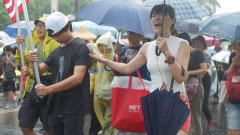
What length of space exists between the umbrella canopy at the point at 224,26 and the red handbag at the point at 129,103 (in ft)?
3.55

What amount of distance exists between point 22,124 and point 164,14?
2.26 meters

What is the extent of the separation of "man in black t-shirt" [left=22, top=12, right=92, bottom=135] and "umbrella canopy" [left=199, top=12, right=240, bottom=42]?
5.79ft

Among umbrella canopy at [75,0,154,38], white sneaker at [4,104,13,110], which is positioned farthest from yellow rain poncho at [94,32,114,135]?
white sneaker at [4,104,13,110]

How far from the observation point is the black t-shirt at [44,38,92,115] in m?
4.59

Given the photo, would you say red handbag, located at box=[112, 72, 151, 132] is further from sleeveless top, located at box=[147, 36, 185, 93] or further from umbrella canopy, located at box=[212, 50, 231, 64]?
umbrella canopy, located at box=[212, 50, 231, 64]

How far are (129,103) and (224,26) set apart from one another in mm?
1464

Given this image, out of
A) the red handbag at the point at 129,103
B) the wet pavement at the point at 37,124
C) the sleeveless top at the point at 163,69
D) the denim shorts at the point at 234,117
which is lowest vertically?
the wet pavement at the point at 37,124

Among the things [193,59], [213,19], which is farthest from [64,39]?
[193,59]

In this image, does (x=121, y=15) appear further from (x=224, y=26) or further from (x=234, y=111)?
(x=234, y=111)

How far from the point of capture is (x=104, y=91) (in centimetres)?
703

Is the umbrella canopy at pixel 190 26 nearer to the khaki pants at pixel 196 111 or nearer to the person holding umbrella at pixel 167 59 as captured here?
the khaki pants at pixel 196 111

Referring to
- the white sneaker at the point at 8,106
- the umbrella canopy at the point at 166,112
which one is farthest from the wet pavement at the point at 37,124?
the umbrella canopy at the point at 166,112

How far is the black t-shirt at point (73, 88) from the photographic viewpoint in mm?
4590

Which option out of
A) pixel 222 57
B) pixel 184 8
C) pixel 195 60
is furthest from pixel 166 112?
pixel 222 57
